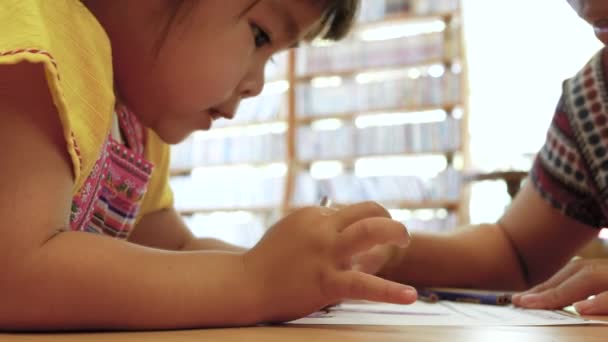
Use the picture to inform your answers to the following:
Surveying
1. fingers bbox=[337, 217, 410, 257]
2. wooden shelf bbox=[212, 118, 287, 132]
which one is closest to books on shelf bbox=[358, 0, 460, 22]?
wooden shelf bbox=[212, 118, 287, 132]

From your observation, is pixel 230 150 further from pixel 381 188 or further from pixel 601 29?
pixel 601 29

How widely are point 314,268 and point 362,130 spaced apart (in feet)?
14.2

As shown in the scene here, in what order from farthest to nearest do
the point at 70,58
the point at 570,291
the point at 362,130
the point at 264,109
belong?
the point at 264,109 → the point at 362,130 → the point at 570,291 → the point at 70,58

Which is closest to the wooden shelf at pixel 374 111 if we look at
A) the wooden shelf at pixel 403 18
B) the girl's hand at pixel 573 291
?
the wooden shelf at pixel 403 18

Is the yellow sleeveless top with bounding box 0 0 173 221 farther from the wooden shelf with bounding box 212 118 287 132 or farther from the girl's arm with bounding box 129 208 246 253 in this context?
the wooden shelf with bounding box 212 118 287 132

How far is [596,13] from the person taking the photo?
2.40ft

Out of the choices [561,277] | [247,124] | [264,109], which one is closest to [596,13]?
[561,277]

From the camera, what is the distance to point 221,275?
1.46 feet

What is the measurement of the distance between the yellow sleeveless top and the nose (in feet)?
0.97

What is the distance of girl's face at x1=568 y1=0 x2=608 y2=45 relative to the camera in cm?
72

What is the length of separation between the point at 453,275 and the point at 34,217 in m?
0.66

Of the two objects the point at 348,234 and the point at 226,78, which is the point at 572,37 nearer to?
the point at 226,78

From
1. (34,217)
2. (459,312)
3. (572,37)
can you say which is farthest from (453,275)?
(572,37)

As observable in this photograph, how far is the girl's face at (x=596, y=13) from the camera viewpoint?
724 millimetres
